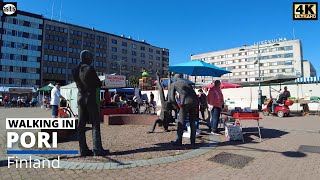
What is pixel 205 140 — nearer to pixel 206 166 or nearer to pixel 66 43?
pixel 206 166

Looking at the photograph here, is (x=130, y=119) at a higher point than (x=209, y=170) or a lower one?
higher

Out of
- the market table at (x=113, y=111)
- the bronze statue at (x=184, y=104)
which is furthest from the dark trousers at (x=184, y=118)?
the market table at (x=113, y=111)

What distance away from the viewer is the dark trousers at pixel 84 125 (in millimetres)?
6121

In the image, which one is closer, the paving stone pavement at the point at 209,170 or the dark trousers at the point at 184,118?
the paving stone pavement at the point at 209,170

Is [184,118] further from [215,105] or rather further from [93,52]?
[93,52]

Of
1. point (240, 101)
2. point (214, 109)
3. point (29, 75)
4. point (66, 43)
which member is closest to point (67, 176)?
point (214, 109)

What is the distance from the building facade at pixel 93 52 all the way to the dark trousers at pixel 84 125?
69.0 metres

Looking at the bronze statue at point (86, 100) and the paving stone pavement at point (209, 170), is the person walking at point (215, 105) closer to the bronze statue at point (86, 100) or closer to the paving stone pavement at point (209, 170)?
the paving stone pavement at point (209, 170)

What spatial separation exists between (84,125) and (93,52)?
260 feet

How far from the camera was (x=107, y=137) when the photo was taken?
872 centimetres

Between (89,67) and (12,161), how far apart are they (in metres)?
2.57

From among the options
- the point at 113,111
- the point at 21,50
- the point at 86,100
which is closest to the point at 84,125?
the point at 86,100

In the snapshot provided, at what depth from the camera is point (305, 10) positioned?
10305mm

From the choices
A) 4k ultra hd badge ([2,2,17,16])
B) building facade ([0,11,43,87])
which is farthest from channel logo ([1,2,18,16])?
building facade ([0,11,43,87])
